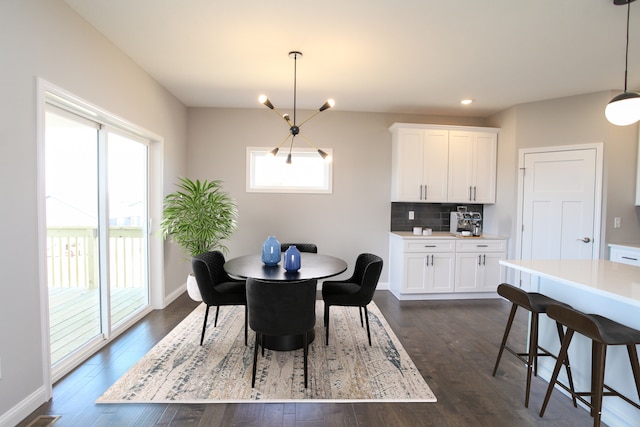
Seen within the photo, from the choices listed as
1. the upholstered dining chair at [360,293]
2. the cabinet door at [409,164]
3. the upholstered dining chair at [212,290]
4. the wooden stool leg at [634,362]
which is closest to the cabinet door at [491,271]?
the cabinet door at [409,164]

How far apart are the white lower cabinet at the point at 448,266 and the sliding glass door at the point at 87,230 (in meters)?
3.42

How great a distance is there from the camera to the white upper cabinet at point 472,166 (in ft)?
14.7

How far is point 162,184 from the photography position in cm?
377

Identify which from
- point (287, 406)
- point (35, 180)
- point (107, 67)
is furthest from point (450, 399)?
point (107, 67)

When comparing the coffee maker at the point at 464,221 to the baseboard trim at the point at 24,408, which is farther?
the coffee maker at the point at 464,221

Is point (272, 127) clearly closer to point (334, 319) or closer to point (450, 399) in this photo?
point (334, 319)

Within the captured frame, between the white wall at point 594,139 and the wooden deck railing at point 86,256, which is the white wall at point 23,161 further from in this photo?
the white wall at point 594,139

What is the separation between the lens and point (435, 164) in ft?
14.7

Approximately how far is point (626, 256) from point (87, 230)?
551 cm

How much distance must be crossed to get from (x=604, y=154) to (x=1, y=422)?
583cm

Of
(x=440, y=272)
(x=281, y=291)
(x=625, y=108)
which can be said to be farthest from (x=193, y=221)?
(x=625, y=108)

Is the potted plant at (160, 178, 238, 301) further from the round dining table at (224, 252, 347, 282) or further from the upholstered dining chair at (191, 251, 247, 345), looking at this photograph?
the round dining table at (224, 252, 347, 282)

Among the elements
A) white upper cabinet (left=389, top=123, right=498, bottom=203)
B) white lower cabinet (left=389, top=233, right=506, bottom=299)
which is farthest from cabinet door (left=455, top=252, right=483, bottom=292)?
white upper cabinet (left=389, top=123, right=498, bottom=203)

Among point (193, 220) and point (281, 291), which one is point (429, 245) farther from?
point (193, 220)
